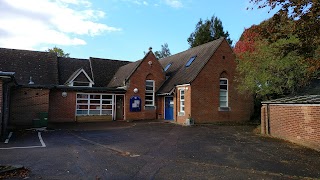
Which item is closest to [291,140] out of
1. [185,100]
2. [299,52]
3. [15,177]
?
[299,52]

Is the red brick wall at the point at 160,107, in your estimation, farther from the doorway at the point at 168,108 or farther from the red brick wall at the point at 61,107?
the red brick wall at the point at 61,107

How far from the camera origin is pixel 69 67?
2950 centimetres

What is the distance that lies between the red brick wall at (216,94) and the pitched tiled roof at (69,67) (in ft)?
43.5

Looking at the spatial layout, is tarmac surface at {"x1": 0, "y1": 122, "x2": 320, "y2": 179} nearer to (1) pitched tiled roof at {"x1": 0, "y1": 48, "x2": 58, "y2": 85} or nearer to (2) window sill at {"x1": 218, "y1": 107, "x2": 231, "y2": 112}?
(2) window sill at {"x1": 218, "y1": 107, "x2": 231, "y2": 112}

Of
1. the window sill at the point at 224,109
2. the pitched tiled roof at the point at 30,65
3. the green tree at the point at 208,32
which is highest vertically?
the green tree at the point at 208,32

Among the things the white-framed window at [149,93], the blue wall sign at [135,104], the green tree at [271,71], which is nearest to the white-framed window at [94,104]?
the blue wall sign at [135,104]

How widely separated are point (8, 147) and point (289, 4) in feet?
37.0

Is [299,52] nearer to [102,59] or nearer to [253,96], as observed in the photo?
[253,96]

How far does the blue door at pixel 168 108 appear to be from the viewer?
24634mm

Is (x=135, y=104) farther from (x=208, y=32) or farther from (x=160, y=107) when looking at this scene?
(x=208, y=32)

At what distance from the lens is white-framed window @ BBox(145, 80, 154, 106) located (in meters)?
26.1

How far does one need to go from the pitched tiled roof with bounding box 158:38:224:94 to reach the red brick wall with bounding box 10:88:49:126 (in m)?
10.1

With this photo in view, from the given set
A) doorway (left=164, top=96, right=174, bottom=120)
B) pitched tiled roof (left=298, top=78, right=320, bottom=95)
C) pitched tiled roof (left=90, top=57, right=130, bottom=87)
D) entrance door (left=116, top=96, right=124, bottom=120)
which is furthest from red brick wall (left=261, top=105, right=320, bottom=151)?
pitched tiled roof (left=90, top=57, right=130, bottom=87)

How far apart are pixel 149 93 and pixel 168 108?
2.54 m
